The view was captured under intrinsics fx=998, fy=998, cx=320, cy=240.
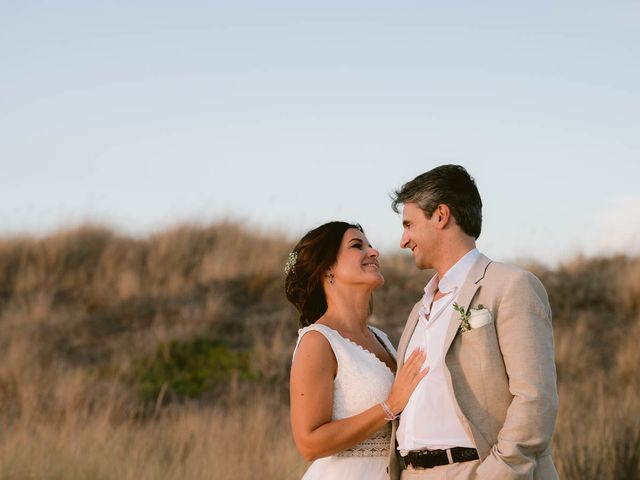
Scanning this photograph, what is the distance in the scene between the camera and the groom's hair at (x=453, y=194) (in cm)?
427

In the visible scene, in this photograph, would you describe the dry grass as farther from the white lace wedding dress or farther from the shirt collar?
the shirt collar

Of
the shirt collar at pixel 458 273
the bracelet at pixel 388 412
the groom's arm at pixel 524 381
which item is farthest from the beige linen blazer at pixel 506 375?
the bracelet at pixel 388 412

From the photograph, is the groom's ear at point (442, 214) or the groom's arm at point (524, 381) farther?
the groom's ear at point (442, 214)

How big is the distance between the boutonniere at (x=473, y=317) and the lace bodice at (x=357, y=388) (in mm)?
953

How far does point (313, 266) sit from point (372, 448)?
1.00 m

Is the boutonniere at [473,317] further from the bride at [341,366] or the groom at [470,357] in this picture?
the bride at [341,366]

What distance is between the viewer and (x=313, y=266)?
5.27 meters

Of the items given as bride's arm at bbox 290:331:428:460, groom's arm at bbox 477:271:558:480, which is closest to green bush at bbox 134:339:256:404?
bride's arm at bbox 290:331:428:460

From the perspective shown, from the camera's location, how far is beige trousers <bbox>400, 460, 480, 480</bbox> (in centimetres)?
394

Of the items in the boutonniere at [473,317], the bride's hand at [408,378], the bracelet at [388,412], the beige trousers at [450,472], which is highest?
the boutonniere at [473,317]

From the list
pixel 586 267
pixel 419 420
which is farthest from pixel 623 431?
pixel 586 267

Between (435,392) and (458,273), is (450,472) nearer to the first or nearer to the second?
(435,392)

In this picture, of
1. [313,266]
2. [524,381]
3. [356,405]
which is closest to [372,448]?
[356,405]

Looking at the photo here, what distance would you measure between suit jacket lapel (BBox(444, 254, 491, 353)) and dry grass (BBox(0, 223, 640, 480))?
14.1 ft
